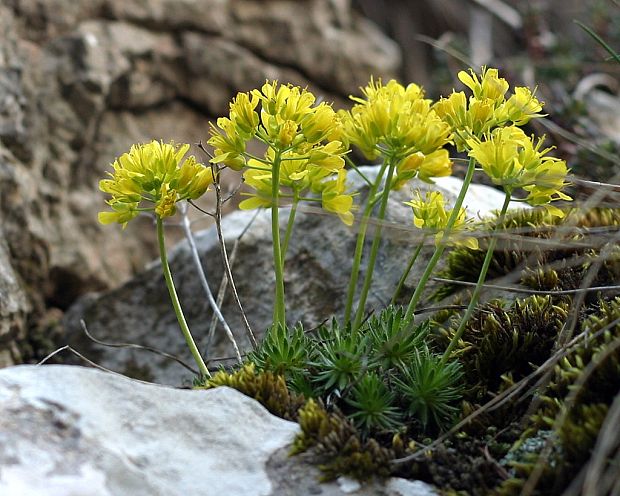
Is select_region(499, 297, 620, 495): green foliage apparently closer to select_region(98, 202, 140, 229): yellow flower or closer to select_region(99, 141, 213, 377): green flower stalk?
select_region(99, 141, 213, 377): green flower stalk

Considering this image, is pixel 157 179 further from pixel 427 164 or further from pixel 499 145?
pixel 499 145

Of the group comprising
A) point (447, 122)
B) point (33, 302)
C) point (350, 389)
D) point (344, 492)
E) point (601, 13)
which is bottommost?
point (33, 302)

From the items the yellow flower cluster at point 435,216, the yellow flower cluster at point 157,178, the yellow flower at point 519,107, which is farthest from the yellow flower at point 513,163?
the yellow flower cluster at point 157,178

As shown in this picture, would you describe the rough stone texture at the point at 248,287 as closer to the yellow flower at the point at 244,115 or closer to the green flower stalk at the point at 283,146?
the green flower stalk at the point at 283,146

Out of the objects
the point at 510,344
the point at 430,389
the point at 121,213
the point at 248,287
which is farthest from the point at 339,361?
the point at 248,287

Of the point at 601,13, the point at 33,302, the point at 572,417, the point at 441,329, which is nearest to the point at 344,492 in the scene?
the point at 572,417

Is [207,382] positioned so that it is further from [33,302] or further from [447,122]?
[33,302]
